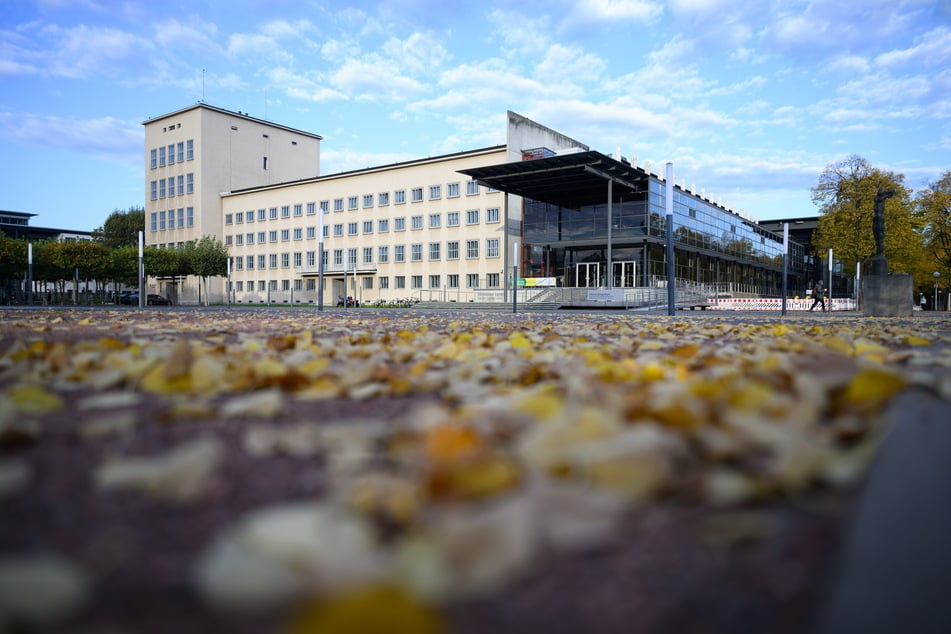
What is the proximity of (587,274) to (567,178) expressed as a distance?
815cm

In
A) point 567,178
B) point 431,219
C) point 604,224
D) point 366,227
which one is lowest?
point 604,224

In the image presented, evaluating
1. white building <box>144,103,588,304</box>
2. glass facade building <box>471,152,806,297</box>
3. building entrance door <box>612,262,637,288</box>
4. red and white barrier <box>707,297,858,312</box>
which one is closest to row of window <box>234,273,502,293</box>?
white building <box>144,103,588,304</box>

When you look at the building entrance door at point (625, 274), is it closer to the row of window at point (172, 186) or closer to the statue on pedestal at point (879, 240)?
the statue on pedestal at point (879, 240)

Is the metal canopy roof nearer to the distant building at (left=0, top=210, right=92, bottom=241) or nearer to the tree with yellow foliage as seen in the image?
the tree with yellow foliage

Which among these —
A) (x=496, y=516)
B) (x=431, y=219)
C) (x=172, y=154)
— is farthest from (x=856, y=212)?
(x=172, y=154)

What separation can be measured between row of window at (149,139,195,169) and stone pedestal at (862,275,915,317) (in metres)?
67.6

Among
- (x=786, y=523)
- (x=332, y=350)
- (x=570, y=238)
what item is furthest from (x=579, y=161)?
(x=786, y=523)

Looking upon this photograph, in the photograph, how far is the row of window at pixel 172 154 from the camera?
66.9m

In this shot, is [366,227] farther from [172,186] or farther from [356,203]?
[172,186]

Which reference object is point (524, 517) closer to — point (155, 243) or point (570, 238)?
point (570, 238)

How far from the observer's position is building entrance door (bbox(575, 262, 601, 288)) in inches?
1645

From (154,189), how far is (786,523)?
269 feet

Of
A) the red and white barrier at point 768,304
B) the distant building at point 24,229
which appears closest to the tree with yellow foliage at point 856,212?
the red and white barrier at point 768,304

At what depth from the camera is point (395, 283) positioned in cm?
5491
